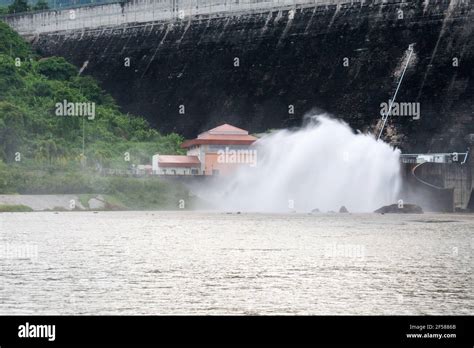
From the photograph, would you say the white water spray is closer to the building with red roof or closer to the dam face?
the dam face

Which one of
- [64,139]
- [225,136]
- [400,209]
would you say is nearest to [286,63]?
[225,136]

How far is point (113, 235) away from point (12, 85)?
117 ft

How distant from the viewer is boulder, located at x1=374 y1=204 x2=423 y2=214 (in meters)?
55.1

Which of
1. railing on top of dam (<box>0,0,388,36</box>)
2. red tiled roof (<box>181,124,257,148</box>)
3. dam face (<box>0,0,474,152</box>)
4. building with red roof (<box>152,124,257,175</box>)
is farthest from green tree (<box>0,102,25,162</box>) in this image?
railing on top of dam (<box>0,0,388,36</box>)

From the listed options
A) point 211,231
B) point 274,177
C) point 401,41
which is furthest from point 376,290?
point 401,41

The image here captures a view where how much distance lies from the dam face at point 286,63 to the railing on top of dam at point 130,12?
94mm

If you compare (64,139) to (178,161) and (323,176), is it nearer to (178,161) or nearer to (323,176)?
(178,161)

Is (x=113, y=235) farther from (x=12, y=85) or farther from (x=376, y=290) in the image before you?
(x=12, y=85)

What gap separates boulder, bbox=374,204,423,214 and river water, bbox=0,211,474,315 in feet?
23.2

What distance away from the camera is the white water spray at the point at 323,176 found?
182ft

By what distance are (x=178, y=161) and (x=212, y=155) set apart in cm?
178

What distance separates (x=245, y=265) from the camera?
30.0 m

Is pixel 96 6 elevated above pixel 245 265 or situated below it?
above

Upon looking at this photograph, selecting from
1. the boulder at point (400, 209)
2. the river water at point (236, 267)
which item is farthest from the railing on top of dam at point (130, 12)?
the river water at point (236, 267)
